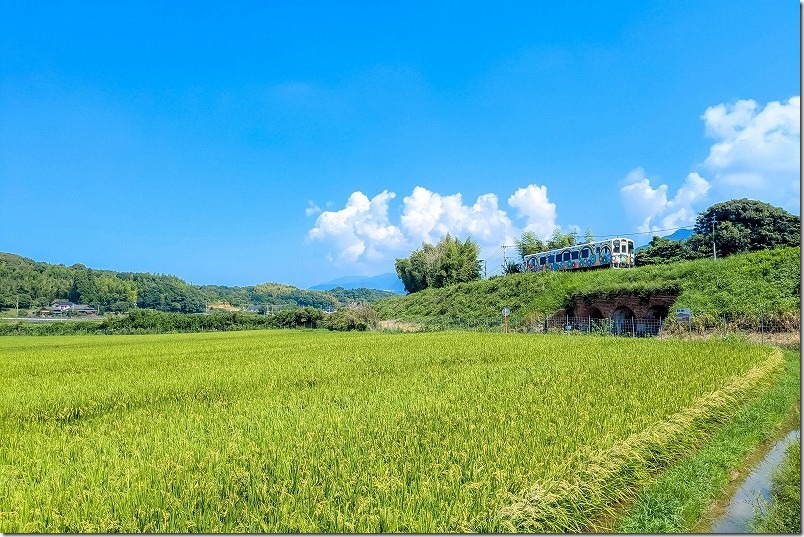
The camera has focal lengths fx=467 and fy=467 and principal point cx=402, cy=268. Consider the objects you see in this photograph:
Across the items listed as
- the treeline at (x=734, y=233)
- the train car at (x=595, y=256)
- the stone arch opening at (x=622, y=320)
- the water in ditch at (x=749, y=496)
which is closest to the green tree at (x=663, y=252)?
the treeline at (x=734, y=233)

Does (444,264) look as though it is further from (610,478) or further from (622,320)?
(610,478)

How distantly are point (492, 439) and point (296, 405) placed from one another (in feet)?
11.3

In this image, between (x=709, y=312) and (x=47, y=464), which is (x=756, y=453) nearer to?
(x=47, y=464)

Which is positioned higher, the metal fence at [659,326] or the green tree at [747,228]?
the green tree at [747,228]

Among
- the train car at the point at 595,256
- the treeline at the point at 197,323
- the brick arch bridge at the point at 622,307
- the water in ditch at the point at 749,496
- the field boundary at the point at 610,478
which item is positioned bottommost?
the water in ditch at the point at 749,496

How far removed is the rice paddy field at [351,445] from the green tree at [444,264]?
40.8m

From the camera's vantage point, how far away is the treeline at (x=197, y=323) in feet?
131

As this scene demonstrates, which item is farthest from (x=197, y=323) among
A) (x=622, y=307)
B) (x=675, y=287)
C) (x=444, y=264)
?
(x=675, y=287)

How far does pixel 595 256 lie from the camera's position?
3275 cm

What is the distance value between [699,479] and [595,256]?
2969 centimetres

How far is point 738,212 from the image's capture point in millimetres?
34781

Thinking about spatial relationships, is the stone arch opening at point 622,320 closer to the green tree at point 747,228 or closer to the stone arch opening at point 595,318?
the stone arch opening at point 595,318

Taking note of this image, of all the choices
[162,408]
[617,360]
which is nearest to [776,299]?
[617,360]

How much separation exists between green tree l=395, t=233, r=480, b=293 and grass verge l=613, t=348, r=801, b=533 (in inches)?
1687
